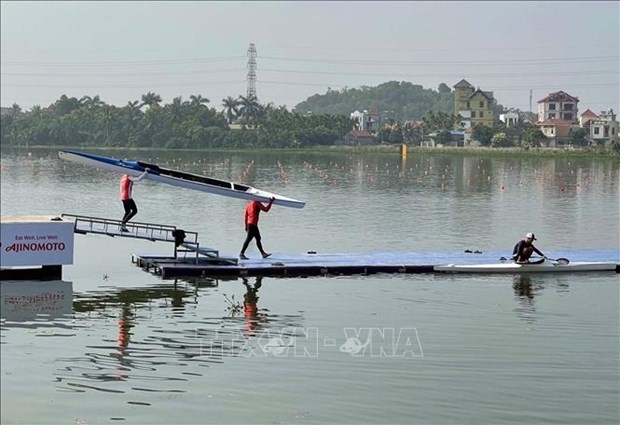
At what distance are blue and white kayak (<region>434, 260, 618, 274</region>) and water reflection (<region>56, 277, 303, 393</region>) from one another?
5153mm

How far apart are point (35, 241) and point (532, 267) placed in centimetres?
1256

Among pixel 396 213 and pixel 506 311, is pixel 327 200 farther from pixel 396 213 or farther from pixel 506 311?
pixel 506 311

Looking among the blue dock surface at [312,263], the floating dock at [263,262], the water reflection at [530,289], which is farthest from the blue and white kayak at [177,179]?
the water reflection at [530,289]

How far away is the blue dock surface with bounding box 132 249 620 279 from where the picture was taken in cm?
2603

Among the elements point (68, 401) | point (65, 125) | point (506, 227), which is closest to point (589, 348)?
point (68, 401)

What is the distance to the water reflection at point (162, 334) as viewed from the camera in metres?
16.5

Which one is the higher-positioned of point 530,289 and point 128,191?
point 128,191

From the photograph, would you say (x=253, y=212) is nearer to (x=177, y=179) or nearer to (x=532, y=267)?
(x=177, y=179)

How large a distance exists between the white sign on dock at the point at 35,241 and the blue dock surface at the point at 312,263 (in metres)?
2.54

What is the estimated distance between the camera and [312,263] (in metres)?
26.8

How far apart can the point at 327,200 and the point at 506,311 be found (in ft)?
114

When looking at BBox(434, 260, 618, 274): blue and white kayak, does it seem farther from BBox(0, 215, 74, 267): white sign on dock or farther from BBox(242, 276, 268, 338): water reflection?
BBox(0, 215, 74, 267): white sign on dock

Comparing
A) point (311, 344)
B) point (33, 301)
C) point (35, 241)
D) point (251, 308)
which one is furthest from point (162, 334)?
point (35, 241)

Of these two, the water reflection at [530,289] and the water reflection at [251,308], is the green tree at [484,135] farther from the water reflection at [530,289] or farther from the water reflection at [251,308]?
the water reflection at [251,308]
